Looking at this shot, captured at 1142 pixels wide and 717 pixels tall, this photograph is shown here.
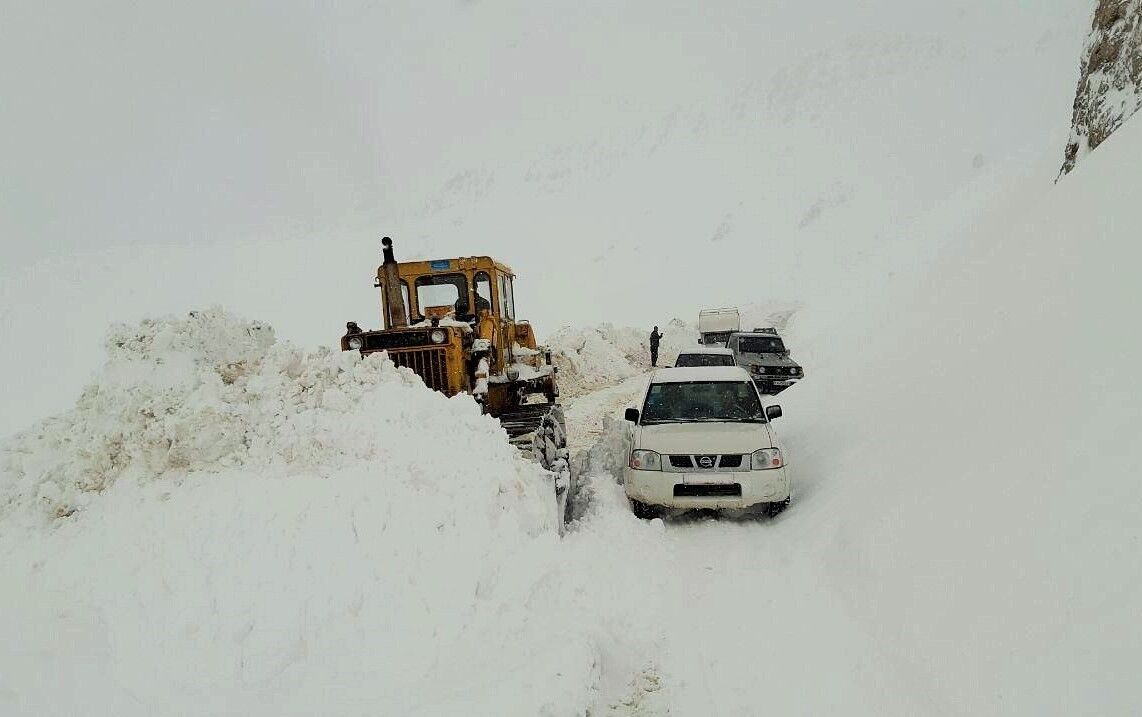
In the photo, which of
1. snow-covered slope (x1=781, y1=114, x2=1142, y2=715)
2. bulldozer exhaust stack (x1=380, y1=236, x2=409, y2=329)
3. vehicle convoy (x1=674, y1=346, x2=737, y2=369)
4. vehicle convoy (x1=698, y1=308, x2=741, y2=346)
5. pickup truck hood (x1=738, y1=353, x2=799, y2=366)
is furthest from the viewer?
vehicle convoy (x1=698, y1=308, x2=741, y2=346)

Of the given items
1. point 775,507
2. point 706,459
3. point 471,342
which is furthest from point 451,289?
point 775,507

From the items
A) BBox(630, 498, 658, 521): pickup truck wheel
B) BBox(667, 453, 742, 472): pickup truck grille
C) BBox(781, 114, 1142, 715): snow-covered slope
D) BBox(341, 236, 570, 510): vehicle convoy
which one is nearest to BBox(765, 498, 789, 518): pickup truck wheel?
BBox(781, 114, 1142, 715): snow-covered slope

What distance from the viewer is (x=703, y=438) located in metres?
6.57

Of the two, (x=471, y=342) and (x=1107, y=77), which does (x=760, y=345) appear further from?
(x=471, y=342)

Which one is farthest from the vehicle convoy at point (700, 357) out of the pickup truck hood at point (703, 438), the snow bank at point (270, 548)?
the snow bank at point (270, 548)

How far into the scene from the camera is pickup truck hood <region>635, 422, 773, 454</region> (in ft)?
21.0

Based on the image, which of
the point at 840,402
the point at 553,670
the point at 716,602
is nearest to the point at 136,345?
the point at 553,670

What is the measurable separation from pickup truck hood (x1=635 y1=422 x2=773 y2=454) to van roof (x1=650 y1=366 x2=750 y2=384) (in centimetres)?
82

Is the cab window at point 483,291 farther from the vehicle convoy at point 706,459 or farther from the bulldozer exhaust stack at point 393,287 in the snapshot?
the vehicle convoy at point 706,459

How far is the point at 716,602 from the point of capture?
4.75 metres

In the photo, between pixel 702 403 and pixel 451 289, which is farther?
pixel 451 289

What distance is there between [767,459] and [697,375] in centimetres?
169

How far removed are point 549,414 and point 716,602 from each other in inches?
171

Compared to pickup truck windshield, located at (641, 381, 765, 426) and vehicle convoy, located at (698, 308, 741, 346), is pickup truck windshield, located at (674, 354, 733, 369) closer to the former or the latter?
pickup truck windshield, located at (641, 381, 765, 426)
